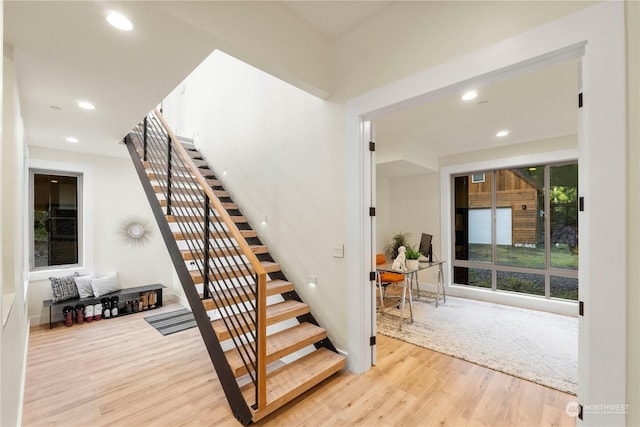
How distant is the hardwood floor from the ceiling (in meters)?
2.64

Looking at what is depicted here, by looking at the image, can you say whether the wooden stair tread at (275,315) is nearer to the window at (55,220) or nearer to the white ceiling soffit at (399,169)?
the white ceiling soffit at (399,169)

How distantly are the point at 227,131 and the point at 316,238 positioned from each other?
239cm

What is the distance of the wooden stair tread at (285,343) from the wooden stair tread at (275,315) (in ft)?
0.46

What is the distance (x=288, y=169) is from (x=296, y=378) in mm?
2038

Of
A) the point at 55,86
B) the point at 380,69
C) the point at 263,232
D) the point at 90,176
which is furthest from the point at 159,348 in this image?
the point at 380,69

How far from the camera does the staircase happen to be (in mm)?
1992

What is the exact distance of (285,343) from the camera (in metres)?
2.47

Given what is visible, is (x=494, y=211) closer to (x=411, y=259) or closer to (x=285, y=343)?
(x=411, y=259)

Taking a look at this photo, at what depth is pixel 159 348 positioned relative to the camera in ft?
10.7

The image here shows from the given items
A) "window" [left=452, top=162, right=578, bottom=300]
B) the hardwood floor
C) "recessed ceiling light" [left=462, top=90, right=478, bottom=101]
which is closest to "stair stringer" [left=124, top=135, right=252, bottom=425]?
the hardwood floor

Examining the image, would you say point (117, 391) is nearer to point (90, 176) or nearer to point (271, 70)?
point (271, 70)

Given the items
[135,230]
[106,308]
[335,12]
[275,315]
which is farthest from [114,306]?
[335,12]

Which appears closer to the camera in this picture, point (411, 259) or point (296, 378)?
point (296, 378)

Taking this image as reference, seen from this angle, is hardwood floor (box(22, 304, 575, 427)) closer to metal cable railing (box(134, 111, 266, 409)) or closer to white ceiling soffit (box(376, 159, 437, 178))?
metal cable railing (box(134, 111, 266, 409))
